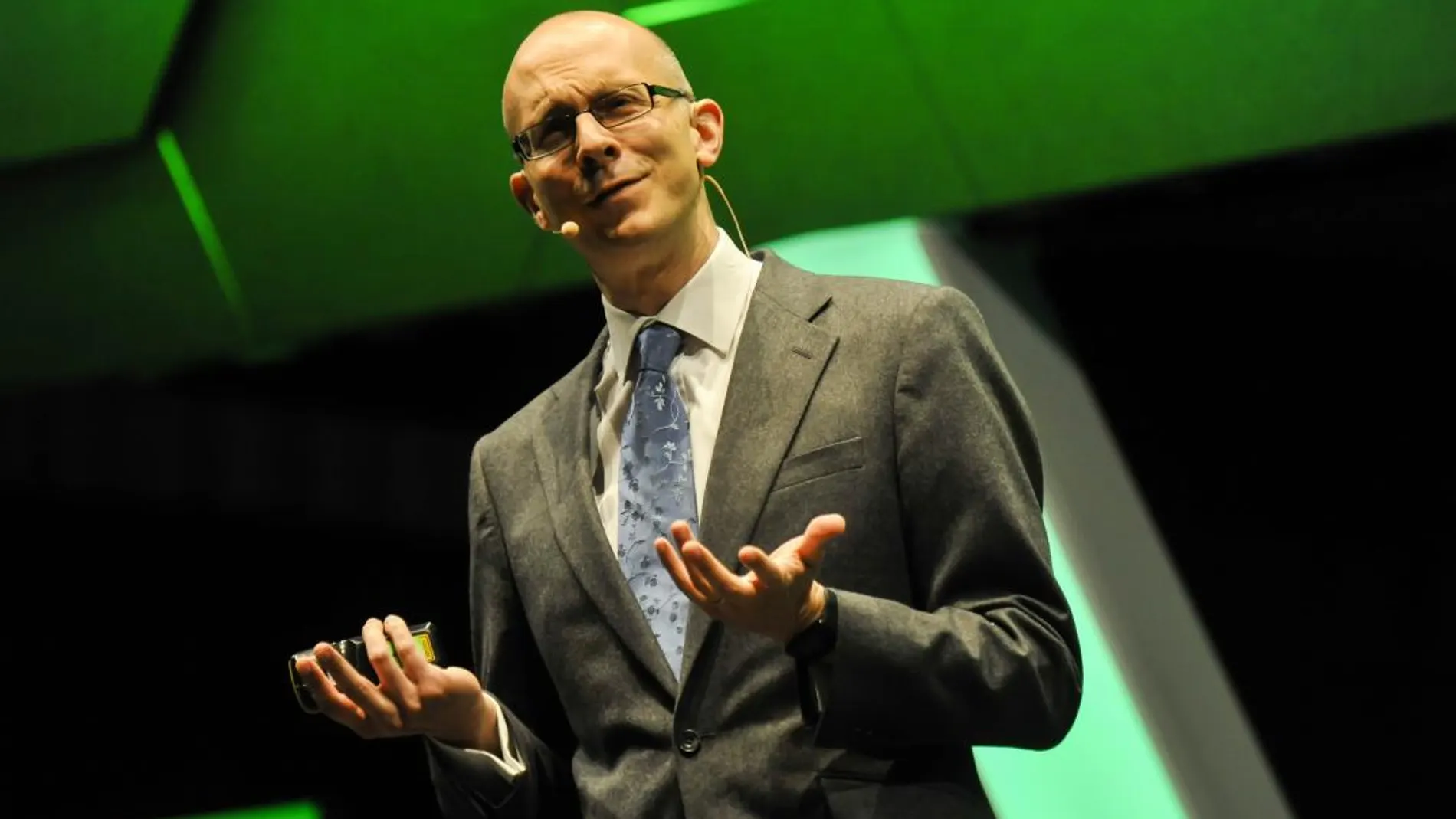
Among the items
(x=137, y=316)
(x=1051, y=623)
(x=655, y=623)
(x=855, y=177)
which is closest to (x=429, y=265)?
(x=137, y=316)

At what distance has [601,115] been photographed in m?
1.63

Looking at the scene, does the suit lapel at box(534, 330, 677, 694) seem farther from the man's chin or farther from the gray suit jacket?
the man's chin

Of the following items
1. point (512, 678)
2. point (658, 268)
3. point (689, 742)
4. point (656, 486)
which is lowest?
point (689, 742)

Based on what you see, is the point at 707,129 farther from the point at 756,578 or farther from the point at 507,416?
the point at 507,416

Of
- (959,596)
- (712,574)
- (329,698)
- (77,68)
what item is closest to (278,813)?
(77,68)

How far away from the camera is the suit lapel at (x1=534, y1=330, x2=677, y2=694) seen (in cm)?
142

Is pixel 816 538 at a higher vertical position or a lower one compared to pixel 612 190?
lower

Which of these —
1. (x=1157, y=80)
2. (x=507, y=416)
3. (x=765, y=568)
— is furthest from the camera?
(x=507, y=416)

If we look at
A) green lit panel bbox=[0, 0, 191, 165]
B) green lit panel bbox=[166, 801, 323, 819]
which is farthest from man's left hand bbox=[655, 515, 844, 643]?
green lit panel bbox=[0, 0, 191, 165]

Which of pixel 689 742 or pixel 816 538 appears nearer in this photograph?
pixel 816 538

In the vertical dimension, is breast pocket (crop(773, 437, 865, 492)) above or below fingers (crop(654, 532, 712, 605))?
above

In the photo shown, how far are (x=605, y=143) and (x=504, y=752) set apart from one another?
0.61 m

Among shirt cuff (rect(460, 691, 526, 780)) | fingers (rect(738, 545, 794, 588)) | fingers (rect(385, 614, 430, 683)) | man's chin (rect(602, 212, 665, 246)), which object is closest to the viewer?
fingers (rect(738, 545, 794, 588))

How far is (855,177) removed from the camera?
267 centimetres
